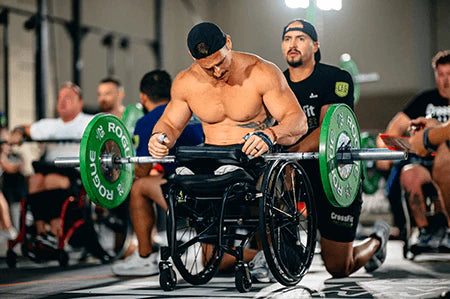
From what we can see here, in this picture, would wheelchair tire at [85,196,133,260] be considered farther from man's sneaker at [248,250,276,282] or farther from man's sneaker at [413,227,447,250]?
man's sneaker at [413,227,447,250]

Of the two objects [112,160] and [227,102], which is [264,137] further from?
[112,160]

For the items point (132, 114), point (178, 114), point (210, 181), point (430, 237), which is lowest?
point (430, 237)

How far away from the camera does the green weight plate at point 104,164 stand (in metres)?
3.99

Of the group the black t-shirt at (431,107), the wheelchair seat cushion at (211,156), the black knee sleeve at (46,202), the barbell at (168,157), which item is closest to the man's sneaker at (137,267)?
the barbell at (168,157)

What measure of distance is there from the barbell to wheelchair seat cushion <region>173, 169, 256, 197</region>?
0.17 metres

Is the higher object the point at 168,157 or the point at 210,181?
the point at 168,157

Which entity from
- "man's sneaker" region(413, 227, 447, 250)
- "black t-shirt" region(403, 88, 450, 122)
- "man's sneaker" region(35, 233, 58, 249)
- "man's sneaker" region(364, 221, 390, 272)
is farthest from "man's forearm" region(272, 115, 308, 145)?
"man's sneaker" region(35, 233, 58, 249)

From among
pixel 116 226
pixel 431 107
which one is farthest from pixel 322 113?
pixel 116 226

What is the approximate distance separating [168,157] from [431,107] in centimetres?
270

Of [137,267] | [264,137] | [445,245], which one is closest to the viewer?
[264,137]

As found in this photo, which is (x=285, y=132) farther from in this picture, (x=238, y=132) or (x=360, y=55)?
(x=360, y=55)

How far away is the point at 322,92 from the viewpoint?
4.51 metres

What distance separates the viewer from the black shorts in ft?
14.4

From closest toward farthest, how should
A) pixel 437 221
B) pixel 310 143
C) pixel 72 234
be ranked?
pixel 310 143 < pixel 437 221 < pixel 72 234
